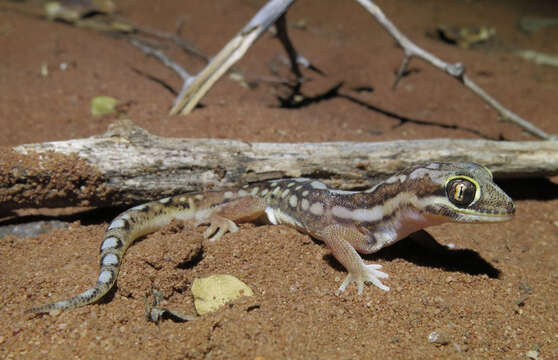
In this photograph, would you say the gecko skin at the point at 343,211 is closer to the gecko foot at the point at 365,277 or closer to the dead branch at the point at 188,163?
the gecko foot at the point at 365,277

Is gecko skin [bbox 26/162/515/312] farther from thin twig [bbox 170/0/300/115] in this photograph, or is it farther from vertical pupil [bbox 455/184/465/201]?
thin twig [bbox 170/0/300/115]

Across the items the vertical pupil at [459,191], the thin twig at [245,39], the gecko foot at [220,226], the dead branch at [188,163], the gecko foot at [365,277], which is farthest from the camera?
the thin twig at [245,39]

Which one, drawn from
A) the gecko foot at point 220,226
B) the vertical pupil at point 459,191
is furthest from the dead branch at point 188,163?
the vertical pupil at point 459,191

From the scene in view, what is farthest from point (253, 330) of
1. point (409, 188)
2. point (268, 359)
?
point (409, 188)

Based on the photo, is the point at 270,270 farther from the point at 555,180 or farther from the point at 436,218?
the point at 555,180

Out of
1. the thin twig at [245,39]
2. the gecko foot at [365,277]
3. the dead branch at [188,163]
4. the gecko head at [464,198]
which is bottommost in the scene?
the gecko foot at [365,277]

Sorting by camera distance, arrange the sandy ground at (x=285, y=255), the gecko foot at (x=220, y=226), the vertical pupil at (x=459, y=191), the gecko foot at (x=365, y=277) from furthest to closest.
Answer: the gecko foot at (x=220, y=226) → the gecko foot at (x=365, y=277) → the vertical pupil at (x=459, y=191) → the sandy ground at (x=285, y=255)

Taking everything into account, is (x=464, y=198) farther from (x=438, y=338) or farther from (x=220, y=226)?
(x=220, y=226)
